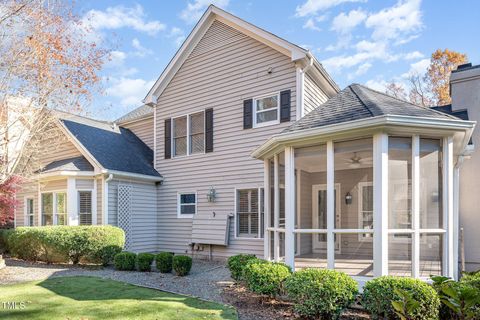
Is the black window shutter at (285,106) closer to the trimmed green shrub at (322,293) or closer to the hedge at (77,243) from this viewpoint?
the trimmed green shrub at (322,293)

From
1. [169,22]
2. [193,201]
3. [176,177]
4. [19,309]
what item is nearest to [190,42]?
[169,22]

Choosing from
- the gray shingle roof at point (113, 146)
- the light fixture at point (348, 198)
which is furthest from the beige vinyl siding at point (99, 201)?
the light fixture at point (348, 198)

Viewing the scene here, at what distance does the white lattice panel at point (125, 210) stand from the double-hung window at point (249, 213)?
13.5 ft

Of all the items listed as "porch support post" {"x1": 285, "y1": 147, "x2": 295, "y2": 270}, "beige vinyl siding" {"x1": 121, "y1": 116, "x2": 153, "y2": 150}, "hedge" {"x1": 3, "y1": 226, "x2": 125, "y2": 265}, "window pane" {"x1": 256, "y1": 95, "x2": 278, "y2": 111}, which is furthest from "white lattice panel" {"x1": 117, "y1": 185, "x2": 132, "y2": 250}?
"porch support post" {"x1": 285, "y1": 147, "x2": 295, "y2": 270}

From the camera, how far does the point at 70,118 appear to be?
44.6 feet

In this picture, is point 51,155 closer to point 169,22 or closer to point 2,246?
point 2,246

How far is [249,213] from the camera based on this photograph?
1052 centimetres

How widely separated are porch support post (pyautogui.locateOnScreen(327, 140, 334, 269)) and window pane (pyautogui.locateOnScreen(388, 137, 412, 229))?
0.97 metres

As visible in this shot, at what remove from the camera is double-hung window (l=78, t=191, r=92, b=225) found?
11445 mm

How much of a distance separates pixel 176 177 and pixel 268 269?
24.0 ft

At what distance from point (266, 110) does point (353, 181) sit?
4400mm

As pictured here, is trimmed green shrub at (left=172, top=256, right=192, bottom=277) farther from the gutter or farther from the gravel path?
the gutter

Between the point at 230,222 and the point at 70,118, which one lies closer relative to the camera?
the point at 230,222

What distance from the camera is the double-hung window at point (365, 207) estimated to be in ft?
19.5
